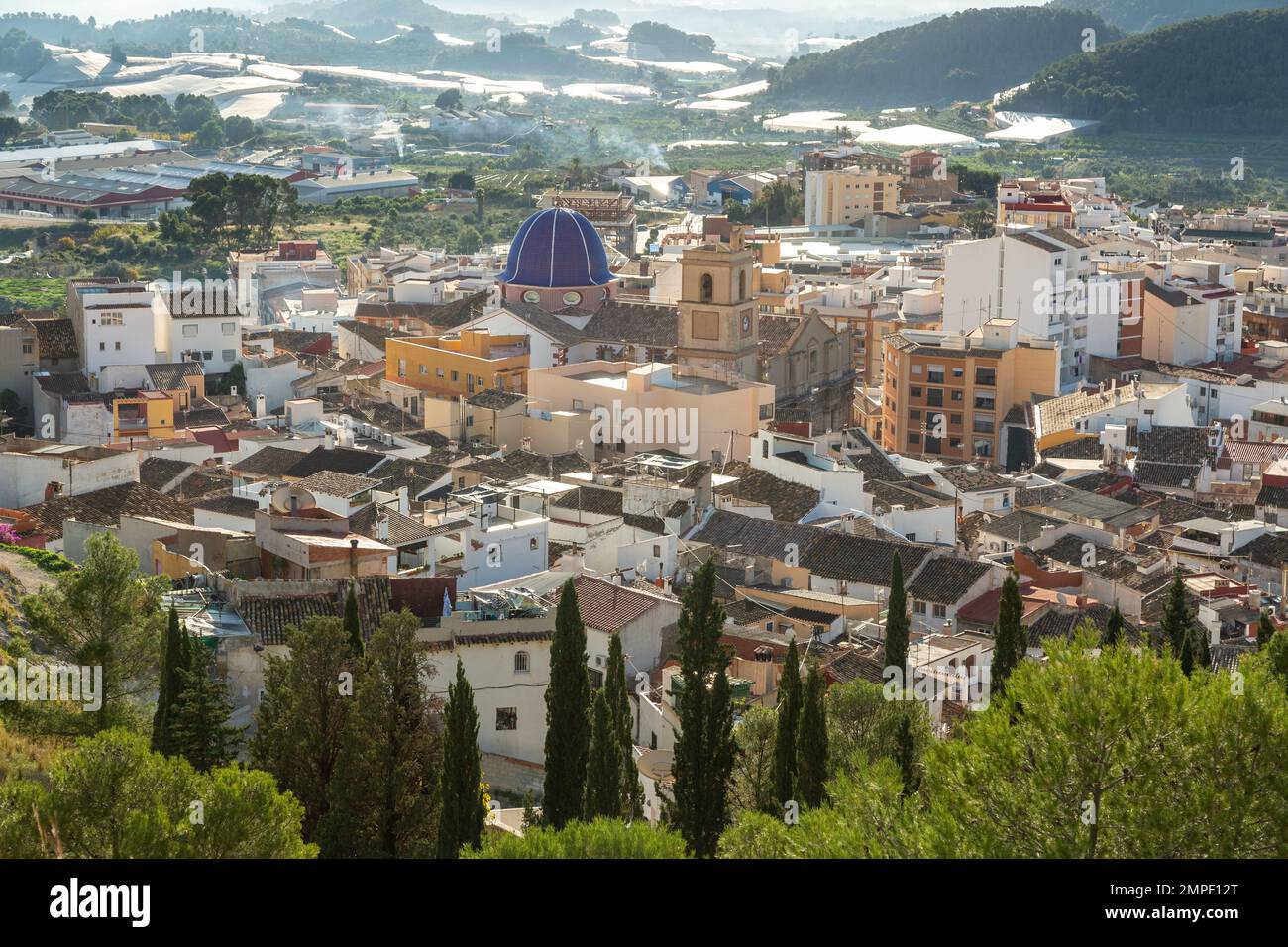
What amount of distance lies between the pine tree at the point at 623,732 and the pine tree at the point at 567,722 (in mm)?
256

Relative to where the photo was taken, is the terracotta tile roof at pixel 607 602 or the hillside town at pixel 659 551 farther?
the terracotta tile roof at pixel 607 602

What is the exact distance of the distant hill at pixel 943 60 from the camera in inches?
4717

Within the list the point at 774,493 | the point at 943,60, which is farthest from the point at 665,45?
the point at 774,493

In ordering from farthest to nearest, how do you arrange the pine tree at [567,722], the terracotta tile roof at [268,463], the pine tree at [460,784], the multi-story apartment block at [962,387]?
the multi-story apartment block at [962,387] → the terracotta tile roof at [268,463] → the pine tree at [567,722] → the pine tree at [460,784]

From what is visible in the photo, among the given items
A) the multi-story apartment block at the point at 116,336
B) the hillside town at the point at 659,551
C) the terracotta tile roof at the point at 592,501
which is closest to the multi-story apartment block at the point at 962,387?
the hillside town at the point at 659,551

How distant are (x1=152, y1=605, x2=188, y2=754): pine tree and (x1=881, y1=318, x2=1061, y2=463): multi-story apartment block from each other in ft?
72.6

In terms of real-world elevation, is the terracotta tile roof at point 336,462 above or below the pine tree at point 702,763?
above

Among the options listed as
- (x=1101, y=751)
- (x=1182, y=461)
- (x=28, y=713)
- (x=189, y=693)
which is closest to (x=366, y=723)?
(x=189, y=693)

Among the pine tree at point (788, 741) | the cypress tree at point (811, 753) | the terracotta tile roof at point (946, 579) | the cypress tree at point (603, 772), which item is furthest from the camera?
the terracotta tile roof at point (946, 579)

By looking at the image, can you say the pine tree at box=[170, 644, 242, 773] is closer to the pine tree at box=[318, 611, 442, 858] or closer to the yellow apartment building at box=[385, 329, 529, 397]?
the pine tree at box=[318, 611, 442, 858]

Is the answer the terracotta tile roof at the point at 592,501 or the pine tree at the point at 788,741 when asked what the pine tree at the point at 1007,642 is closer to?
the pine tree at the point at 788,741

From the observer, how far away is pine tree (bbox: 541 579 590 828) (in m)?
13.8

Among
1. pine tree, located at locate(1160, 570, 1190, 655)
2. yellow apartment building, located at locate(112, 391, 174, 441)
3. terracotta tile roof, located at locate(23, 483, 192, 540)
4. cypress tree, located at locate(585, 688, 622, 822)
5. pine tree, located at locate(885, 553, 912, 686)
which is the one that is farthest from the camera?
yellow apartment building, located at locate(112, 391, 174, 441)

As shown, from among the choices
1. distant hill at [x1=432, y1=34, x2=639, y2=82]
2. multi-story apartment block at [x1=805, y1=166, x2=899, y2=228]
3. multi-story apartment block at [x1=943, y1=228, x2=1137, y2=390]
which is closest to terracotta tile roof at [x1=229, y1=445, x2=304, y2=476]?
multi-story apartment block at [x1=943, y1=228, x2=1137, y2=390]
